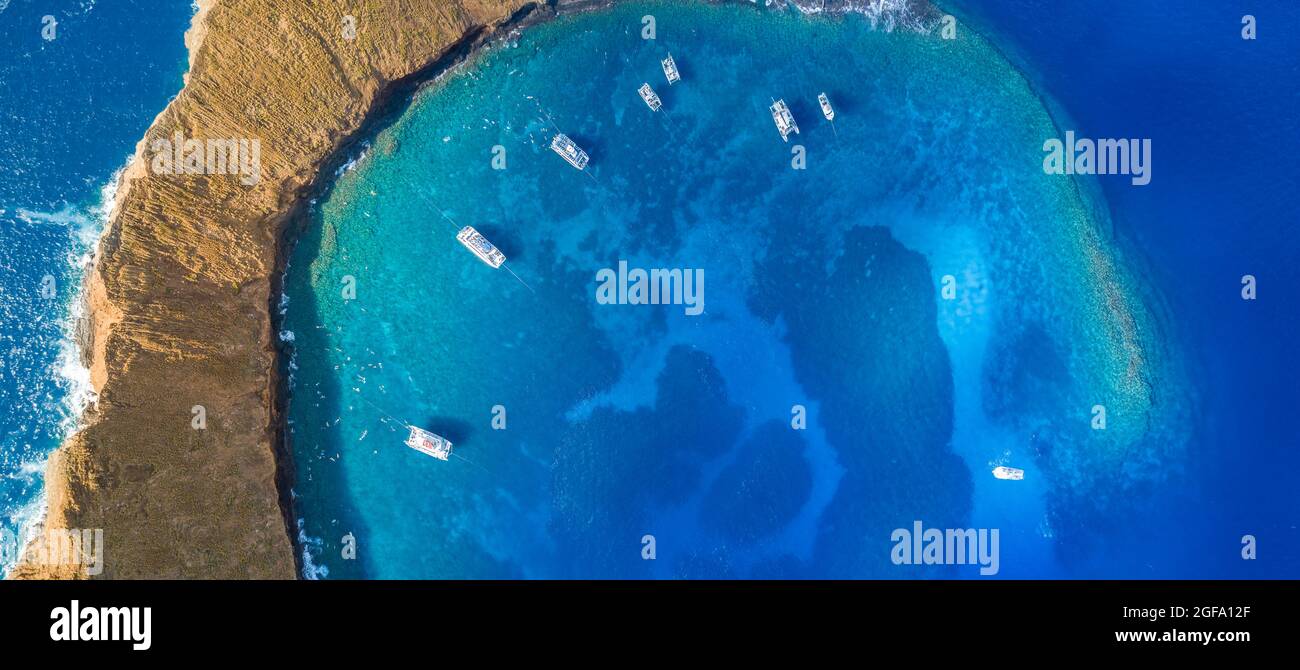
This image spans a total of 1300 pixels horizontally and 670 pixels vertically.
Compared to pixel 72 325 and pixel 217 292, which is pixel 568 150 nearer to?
pixel 217 292

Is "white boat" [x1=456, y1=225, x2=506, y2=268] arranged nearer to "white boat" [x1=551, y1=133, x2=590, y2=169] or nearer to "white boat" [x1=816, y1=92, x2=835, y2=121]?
"white boat" [x1=551, y1=133, x2=590, y2=169]

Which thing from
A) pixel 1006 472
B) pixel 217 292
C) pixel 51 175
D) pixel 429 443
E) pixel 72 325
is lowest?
pixel 1006 472

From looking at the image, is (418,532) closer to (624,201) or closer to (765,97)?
(624,201)

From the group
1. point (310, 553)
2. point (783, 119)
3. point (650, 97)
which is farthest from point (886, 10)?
point (310, 553)

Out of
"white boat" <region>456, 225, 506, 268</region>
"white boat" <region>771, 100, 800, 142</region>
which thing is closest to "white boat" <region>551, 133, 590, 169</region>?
"white boat" <region>456, 225, 506, 268</region>
